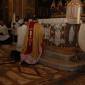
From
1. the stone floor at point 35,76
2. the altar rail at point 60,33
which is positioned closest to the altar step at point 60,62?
the stone floor at point 35,76

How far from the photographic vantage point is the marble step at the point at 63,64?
13.2 ft

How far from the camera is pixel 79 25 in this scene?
4.60 m

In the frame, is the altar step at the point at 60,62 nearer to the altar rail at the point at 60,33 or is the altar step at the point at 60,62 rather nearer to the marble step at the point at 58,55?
the marble step at the point at 58,55

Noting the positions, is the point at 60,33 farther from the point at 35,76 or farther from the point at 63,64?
the point at 35,76

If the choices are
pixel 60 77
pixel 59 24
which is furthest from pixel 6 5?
pixel 60 77

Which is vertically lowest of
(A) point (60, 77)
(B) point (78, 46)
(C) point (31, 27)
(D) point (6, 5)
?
(A) point (60, 77)

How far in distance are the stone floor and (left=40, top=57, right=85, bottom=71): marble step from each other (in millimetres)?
98

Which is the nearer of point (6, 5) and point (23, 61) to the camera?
point (23, 61)

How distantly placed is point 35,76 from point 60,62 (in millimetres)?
774

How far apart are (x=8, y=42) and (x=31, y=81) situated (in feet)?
13.6

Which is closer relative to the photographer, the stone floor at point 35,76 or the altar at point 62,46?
the stone floor at point 35,76

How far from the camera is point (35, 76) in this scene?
3662mm

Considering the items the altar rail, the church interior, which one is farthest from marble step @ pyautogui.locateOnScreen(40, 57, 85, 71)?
the altar rail

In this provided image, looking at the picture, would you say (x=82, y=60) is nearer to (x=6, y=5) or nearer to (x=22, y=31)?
(x=22, y=31)
